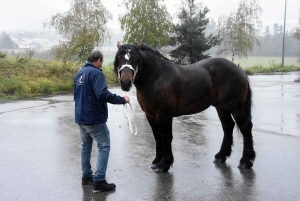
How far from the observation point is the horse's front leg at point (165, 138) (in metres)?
5.37

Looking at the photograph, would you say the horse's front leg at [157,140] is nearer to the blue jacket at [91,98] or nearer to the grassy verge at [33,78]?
the blue jacket at [91,98]

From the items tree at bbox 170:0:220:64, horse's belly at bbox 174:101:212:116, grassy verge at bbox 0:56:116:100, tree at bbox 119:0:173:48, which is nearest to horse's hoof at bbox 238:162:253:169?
horse's belly at bbox 174:101:212:116

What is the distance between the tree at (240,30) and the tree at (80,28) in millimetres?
12380

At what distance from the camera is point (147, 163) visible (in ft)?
19.4

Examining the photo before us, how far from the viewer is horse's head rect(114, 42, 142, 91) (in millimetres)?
4723

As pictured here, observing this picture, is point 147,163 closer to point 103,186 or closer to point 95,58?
point 103,186

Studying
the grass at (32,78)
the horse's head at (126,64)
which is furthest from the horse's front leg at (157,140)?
the grass at (32,78)

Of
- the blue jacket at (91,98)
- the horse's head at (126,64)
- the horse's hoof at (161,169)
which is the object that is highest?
the horse's head at (126,64)

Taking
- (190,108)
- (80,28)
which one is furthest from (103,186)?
(80,28)

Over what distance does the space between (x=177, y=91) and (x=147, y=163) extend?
129cm

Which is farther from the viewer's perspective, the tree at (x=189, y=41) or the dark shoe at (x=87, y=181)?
the tree at (x=189, y=41)

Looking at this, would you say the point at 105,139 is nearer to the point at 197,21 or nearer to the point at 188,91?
the point at 188,91

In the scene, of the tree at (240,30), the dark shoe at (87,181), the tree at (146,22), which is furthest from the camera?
the tree at (240,30)

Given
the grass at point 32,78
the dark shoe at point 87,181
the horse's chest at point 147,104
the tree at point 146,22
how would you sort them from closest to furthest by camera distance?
1. the dark shoe at point 87,181
2. the horse's chest at point 147,104
3. the grass at point 32,78
4. the tree at point 146,22
